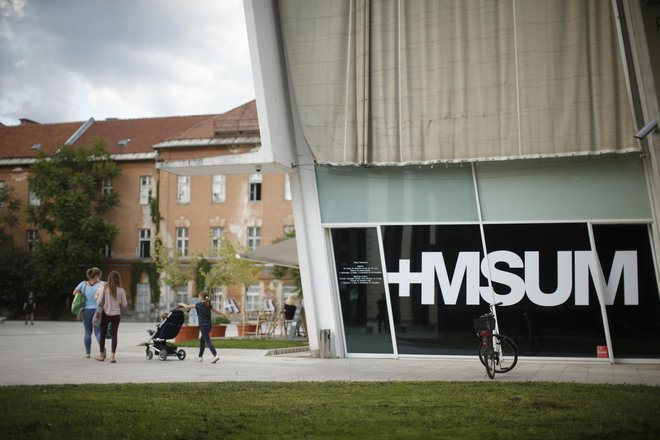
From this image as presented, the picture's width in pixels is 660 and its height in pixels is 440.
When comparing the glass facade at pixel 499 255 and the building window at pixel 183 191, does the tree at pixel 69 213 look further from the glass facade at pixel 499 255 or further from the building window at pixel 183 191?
the glass facade at pixel 499 255

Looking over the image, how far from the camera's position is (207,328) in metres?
17.5

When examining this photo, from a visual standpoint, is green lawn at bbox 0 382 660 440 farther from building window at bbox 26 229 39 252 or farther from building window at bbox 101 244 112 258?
building window at bbox 26 229 39 252

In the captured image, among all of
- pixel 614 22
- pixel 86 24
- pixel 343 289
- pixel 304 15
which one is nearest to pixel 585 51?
pixel 614 22

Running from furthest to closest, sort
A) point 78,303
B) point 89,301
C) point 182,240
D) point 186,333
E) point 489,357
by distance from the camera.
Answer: point 182,240
point 186,333
point 89,301
point 78,303
point 489,357

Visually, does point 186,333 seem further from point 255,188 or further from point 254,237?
point 255,188

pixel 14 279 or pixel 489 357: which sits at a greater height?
pixel 14 279

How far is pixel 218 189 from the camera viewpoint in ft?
193

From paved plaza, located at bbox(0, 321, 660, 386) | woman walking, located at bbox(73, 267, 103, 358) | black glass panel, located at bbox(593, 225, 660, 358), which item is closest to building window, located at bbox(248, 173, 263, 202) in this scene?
paved plaza, located at bbox(0, 321, 660, 386)

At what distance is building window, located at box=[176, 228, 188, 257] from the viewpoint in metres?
59.5

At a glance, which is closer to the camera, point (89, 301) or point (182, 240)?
point (89, 301)

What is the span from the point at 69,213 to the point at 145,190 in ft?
19.7

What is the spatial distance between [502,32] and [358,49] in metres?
3.33

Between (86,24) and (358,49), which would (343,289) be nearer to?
(358,49)

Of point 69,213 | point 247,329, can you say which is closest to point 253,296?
point 69,213
